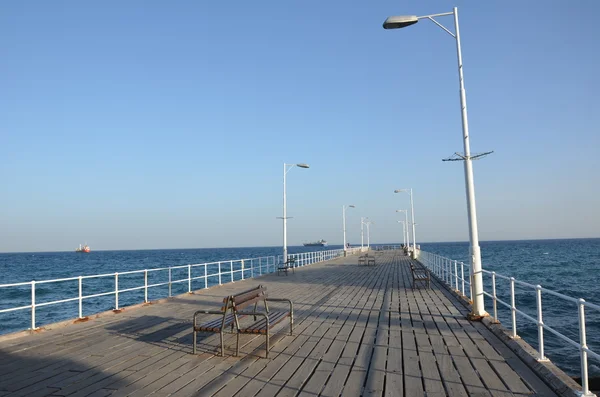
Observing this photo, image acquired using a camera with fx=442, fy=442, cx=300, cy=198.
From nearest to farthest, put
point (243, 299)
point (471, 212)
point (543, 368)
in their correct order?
point (543, 368), point (243, 299), point (471, 212)

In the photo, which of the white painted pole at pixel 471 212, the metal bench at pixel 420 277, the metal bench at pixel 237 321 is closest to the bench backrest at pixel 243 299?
the metal bench at pixel 237 321

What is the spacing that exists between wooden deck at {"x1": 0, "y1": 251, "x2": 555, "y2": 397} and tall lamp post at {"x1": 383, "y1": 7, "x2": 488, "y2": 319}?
2.05 feet

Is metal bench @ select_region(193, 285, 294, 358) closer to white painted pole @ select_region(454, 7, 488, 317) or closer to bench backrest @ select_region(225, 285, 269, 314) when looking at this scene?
bench backrest @ select_region(225, 285, 269, 314)

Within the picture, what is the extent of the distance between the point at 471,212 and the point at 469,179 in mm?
Result: 696

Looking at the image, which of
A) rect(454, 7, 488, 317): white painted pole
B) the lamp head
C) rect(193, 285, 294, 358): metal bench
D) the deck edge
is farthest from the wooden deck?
the lamp head

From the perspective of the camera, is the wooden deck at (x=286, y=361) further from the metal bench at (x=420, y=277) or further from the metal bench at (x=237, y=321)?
the metal bench at (x=420, y=277)

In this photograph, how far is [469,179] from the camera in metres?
9.30

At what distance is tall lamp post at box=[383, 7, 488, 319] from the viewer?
8922 mm

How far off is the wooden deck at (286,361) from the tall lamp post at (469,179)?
2.05ft

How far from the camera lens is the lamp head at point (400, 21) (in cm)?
960

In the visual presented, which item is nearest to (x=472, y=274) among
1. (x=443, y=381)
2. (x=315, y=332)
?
(x=315, y=332)

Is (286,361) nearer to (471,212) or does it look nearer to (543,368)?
(543,368)

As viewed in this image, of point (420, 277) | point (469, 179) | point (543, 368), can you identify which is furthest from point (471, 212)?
point (420, 277)

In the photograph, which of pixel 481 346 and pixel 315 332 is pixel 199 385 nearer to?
pixel 315 332
